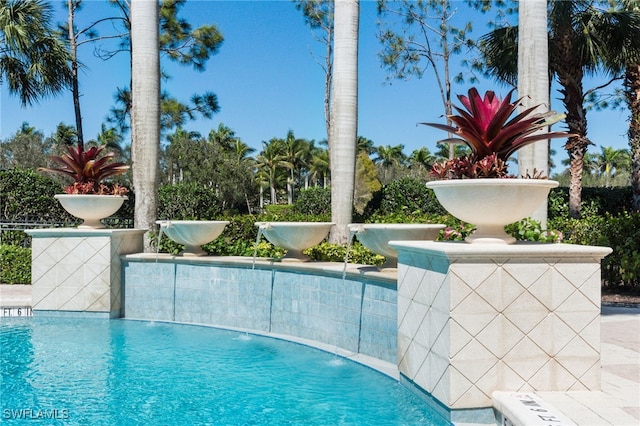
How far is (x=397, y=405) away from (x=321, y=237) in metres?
3.08

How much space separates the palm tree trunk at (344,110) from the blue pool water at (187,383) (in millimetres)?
3210

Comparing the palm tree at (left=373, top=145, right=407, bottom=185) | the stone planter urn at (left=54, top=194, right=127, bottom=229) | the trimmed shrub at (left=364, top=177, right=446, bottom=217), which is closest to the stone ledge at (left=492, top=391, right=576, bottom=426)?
the stone planter urn at (left=54, top=194, right=127, bottom=229)

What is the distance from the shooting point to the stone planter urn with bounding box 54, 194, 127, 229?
27.1ft

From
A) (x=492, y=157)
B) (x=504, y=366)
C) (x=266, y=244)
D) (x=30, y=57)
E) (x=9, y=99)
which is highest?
(x=30, y=57)

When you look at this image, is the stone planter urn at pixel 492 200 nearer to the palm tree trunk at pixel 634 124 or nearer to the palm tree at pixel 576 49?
the palm tree at pixel 576 49

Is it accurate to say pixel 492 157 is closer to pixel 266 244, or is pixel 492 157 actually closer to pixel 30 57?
pixel 266 244

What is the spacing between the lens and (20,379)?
519 cm

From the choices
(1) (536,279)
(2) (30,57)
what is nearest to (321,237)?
(1) (536,279)

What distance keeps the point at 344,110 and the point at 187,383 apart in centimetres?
582

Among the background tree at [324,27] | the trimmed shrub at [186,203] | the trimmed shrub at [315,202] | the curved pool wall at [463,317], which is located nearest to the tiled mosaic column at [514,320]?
the curved pool wall at [463,317]

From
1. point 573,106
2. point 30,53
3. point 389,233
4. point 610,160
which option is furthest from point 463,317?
point 610,160

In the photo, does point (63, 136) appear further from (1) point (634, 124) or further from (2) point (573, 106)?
(1) point (634, 124)

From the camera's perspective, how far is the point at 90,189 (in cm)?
854

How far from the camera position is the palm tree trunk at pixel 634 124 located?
13.5 metres
